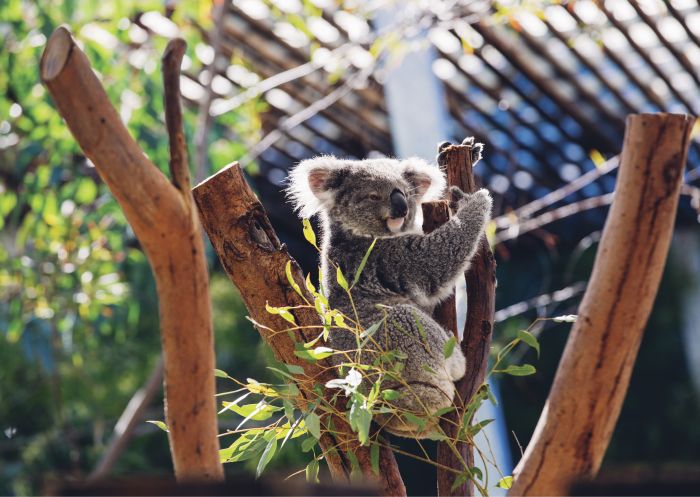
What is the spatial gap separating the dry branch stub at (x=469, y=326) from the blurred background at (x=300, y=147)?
1.25 metres

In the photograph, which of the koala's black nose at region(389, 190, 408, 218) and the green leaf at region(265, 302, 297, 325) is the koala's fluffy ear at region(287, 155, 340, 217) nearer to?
the koala's black nose at region(389, 190, 408, 218)

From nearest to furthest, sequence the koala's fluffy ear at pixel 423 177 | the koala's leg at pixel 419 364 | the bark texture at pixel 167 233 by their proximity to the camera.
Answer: the bark texture at pixel 167 233
the koala's leg at pixel 419 364
the koala's fluffy ear at pixel 423 177

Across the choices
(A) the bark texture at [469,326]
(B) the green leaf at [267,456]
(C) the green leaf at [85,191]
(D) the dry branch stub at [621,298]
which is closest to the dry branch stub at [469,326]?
(A) the bark texture at [469,326]

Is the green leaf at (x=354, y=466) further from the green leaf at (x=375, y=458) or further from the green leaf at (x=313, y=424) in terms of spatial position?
the green leaf at (x=313, y=424)

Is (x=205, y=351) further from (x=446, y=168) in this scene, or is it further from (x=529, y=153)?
(x=529, y=153)

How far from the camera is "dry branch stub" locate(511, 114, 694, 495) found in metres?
1.43

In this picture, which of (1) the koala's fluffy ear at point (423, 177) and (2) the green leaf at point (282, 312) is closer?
(2) the green leaf at point (282, 312)

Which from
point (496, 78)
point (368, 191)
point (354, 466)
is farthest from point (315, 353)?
point (496, 78)

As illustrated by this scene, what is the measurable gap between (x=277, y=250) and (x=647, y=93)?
4.52 metres

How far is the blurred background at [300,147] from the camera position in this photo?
173 inches

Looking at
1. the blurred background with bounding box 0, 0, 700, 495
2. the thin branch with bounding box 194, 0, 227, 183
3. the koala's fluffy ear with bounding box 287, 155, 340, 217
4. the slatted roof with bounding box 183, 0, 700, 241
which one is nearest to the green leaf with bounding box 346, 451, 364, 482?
the koala's fluffy ear with bounding box 287, 155, 340, 217

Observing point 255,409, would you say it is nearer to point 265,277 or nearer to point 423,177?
point 265,277

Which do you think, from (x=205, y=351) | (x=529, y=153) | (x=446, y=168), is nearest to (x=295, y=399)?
(x=205, y=351)

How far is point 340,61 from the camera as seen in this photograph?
461cm
